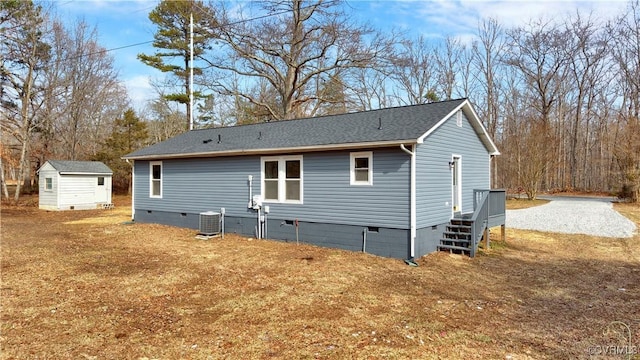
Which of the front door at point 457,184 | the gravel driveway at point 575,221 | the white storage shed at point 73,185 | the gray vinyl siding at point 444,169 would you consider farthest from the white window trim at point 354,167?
the white storage shed at point 73,185

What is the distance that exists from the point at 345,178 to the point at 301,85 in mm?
14564

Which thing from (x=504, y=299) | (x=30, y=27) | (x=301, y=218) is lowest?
(x=504, y=299)

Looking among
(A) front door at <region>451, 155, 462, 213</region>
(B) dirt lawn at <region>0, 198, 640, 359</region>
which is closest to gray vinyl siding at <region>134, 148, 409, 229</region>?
(B) dirt lawn at <region>0, 198, 640, 359</region>

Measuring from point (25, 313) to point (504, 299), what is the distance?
272 inches

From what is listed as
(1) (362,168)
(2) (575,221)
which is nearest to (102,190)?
(1) (362,168)

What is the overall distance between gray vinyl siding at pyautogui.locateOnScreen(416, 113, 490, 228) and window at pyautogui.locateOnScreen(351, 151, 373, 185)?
111 cm

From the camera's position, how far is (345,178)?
31.0 feet

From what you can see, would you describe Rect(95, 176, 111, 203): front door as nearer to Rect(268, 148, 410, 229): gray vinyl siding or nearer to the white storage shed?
the white storage shed

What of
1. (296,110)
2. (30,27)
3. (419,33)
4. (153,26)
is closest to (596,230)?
(296,110)

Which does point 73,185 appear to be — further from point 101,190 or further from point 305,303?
point 305,303

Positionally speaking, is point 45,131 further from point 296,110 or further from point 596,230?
point 596,230

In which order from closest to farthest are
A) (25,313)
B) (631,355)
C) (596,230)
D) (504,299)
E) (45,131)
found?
1. (631,355)
2. (25,313)
3. (504,299)
4. (596,230)
5. (45,131)

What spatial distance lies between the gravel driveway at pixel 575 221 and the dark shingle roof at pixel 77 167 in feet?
69.5

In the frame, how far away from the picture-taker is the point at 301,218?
1027cm
